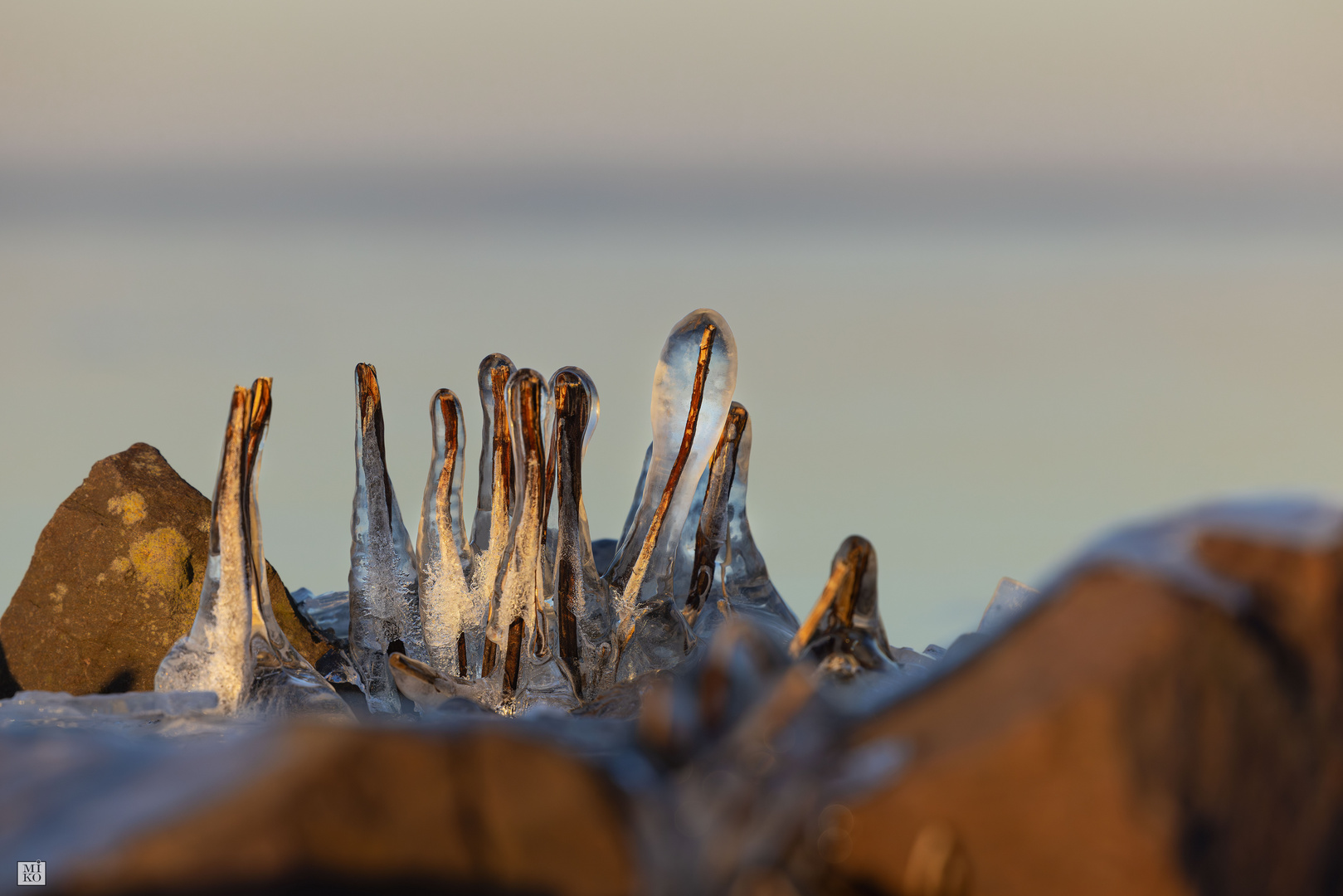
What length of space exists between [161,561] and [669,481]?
2.99ft

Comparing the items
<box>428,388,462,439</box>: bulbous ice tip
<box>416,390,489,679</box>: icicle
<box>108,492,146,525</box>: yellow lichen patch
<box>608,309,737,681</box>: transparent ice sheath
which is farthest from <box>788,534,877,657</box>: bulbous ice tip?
<box>108,492,146,525</box>: yellow lichen patch

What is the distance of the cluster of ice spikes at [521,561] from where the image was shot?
1.77 meters

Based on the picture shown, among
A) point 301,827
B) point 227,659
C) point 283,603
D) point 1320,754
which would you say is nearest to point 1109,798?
point 1320,754

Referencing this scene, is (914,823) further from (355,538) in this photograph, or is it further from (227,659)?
(355,538)

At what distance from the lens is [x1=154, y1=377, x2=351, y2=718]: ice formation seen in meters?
1.72

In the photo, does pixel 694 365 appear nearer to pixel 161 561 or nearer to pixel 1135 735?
pixel 161 561

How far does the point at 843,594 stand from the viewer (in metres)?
1.56

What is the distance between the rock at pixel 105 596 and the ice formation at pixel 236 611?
36 cm

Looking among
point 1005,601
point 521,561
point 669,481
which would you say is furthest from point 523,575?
point 1005,601

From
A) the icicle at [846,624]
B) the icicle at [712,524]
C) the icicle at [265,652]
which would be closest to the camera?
the icicle at [846,624]

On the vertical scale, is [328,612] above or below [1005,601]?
below

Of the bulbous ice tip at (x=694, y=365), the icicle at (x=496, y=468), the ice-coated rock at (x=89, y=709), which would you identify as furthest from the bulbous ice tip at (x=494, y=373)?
the ice-coated rock at (x=89, y=709)

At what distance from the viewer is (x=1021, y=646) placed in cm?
88

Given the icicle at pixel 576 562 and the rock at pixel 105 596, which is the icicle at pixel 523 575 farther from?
the rock at pixel 105 596
